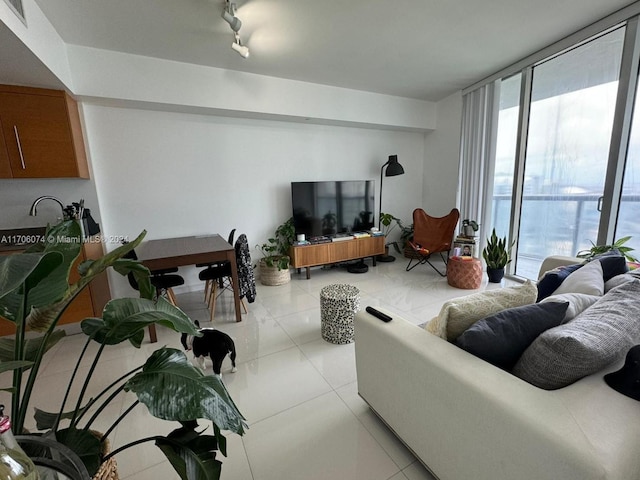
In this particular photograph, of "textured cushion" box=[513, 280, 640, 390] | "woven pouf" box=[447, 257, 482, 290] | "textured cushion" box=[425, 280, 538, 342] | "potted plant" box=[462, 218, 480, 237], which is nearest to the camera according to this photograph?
"textured cushion" box=[513, 280, 640, 390]

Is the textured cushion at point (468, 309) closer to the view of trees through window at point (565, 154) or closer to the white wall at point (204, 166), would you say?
the view of trees through window at point (565, 154)

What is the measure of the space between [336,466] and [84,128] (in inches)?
147

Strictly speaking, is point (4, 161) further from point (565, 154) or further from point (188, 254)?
point (565, 154)

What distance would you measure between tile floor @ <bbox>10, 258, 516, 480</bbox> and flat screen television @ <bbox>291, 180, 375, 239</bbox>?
1260 millimetres

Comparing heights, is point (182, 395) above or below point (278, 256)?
above

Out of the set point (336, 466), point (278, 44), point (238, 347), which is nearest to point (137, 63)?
point (278, 44)

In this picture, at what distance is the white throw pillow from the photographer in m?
1.41

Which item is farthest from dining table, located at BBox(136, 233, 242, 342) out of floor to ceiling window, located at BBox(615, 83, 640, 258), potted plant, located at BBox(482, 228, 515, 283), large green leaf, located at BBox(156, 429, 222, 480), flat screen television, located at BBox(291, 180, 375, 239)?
floor to ceiling window, located at BBox(615, 83, 640, 258)

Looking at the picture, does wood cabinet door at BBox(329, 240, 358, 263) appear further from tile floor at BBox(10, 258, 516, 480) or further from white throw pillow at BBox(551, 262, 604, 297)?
white throw pillow at BBox(551, 262, 604, 297)

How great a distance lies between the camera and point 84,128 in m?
2.95

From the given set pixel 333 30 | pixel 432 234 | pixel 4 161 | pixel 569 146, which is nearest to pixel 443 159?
pixel 432 234

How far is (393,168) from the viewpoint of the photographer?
436 centimetres

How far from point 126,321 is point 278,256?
10.3 feet

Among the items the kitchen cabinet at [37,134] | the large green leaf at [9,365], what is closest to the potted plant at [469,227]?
the large green leaf at [9,365]
